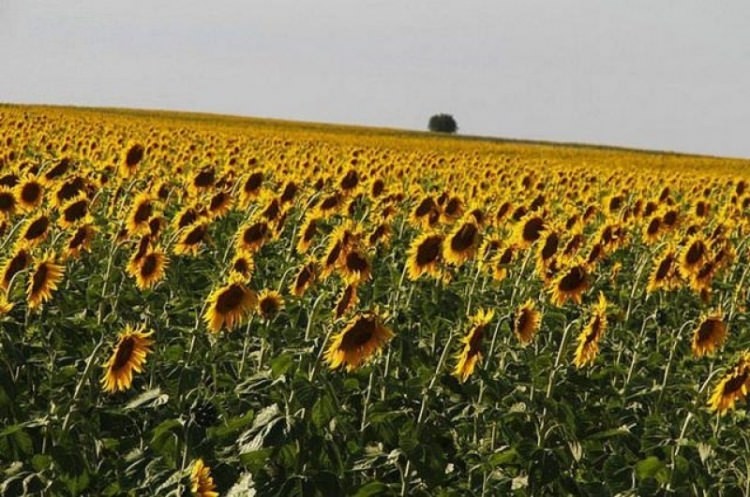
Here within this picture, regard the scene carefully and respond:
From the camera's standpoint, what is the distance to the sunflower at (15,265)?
18.4 feet

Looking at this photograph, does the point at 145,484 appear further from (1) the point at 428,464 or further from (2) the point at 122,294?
(2) the point at 122,294

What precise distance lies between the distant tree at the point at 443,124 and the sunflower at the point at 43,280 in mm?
85924

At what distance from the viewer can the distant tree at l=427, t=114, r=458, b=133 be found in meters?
90.6

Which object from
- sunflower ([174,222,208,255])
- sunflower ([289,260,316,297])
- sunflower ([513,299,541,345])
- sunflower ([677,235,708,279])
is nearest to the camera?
sunflower ([513,299,541,345])

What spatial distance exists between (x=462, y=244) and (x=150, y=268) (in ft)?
6.25

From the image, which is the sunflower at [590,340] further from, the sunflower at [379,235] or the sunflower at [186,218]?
the sunflower at [186,218]

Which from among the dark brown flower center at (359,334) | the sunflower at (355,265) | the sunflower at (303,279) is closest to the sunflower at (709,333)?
the sunflower at (355,265)

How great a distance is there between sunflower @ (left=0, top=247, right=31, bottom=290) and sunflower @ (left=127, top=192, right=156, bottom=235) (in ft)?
4.27

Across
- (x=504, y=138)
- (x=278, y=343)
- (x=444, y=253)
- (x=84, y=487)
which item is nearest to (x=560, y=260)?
(x=444, y=253)

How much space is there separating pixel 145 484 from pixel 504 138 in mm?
79072

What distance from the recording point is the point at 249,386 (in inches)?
156

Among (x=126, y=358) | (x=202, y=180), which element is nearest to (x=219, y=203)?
(x=202, y=180)

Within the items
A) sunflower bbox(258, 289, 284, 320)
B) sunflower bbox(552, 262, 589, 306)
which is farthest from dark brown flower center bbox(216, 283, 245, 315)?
sunflower bbox(552, 262, 589, 306)

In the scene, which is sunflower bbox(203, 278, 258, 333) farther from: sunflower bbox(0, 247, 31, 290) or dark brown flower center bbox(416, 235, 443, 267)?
dark brown flower center bbox(416, 235, 443, 267)
